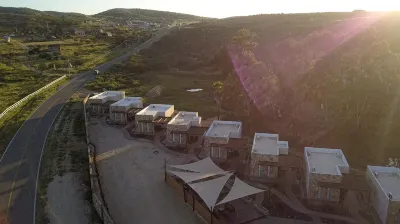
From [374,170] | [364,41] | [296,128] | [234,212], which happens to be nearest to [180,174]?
[234,212]

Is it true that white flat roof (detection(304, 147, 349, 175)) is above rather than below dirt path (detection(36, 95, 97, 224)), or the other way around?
above

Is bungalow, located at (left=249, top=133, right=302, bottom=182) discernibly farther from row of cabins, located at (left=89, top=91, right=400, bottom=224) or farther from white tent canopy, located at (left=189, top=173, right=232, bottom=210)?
white tent canopy, located at (left=189, top=173, right=232, bottom=210)

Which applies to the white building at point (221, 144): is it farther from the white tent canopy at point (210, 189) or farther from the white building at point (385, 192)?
the white building at point (385, 192)

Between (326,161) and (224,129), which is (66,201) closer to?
(224,129)

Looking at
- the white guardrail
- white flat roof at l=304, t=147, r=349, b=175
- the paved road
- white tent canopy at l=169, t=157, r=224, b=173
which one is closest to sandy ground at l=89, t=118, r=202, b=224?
white tent canopy at l=169, t=157, r=224, b=173

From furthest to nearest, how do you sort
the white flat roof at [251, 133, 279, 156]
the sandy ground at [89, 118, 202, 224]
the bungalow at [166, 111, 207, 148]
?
the bungalow at [166, 111, 207, 148] → the white flat roof at [251, 133, 279, 156] → the sandy ground at [89, 118, 202, 224]

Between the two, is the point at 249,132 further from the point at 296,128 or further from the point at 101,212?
the point at 101,212
